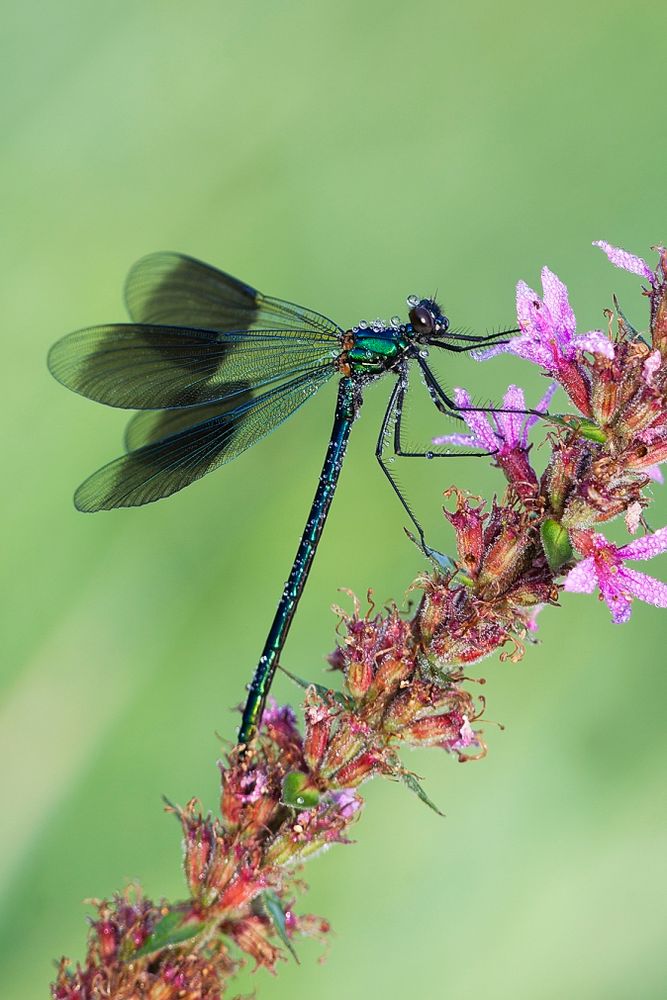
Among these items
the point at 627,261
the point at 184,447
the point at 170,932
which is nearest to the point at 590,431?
the point at 627,261

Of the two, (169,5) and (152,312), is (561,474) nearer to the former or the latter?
(152,312)

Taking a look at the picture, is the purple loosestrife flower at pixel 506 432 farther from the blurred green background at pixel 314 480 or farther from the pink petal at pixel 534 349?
the blurred green background at pixel 314 480

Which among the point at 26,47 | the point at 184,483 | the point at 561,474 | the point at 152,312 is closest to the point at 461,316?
the point at 152,312

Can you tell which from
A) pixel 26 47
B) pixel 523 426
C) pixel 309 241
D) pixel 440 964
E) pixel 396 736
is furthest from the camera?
pixel 309 241

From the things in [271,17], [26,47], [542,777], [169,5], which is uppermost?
[271,17]

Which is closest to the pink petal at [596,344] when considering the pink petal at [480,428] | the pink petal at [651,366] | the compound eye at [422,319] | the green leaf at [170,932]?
the pink petal at [651,366]

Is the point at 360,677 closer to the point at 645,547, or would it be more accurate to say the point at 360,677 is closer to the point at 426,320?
the point at 645,547
